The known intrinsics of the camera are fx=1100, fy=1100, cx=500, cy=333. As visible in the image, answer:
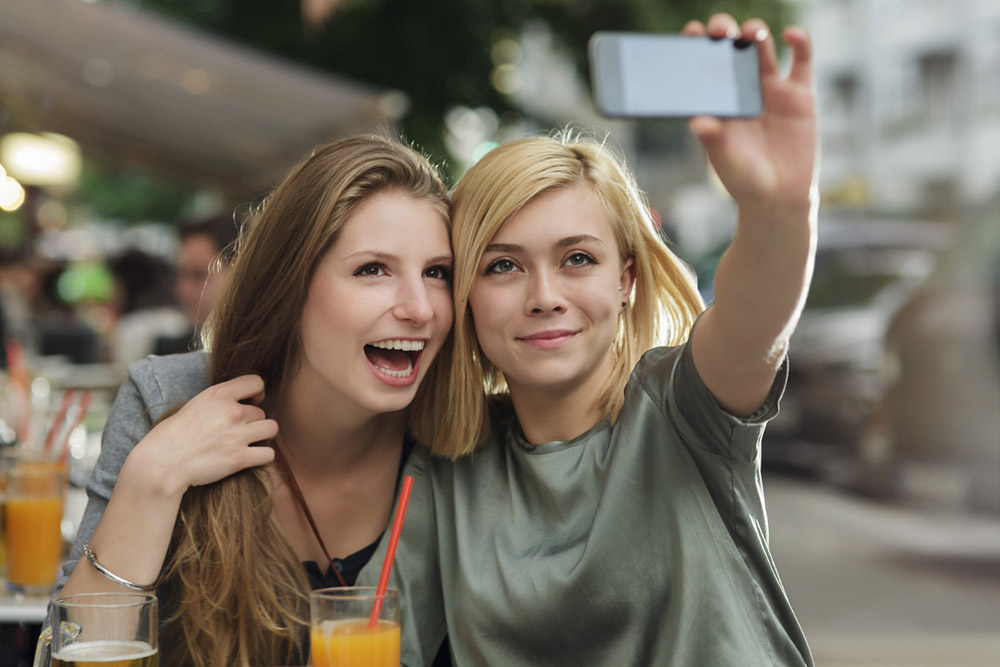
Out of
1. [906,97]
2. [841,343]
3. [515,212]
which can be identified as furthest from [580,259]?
[906,97]

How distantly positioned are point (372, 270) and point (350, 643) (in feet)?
2.75

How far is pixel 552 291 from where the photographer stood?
221cm

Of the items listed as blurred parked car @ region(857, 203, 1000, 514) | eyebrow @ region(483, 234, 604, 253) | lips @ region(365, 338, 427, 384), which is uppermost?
eyebrow @ region(483, 234, 604, 253)

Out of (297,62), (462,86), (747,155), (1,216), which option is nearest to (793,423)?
(462,86)

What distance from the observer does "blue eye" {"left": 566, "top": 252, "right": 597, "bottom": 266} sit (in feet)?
7.47

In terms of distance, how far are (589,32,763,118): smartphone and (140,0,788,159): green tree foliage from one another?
29.9 ft

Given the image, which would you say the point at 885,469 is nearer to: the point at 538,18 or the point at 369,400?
the point at 538,18

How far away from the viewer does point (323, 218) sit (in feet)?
7.68

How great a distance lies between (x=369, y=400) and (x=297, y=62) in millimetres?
9511

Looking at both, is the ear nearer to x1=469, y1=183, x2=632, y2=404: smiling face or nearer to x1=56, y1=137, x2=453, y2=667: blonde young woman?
x1=469, y1=183, x2=632, y2=404: smiling face

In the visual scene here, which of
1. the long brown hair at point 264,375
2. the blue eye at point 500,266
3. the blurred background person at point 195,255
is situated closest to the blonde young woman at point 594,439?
the blue eye at point 500,266

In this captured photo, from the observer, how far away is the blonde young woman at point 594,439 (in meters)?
1.97

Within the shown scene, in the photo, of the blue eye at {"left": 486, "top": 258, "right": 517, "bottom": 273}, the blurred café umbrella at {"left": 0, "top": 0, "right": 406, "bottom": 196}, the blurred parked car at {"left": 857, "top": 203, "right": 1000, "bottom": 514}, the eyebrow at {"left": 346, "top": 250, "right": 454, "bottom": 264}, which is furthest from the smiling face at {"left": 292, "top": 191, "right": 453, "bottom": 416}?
the blurred parked car at {"left": 857, "top": 203, "right": 1000, "bottom": 514}

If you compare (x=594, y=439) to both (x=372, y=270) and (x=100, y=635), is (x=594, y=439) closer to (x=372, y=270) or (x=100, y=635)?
(x=372, y=270)
